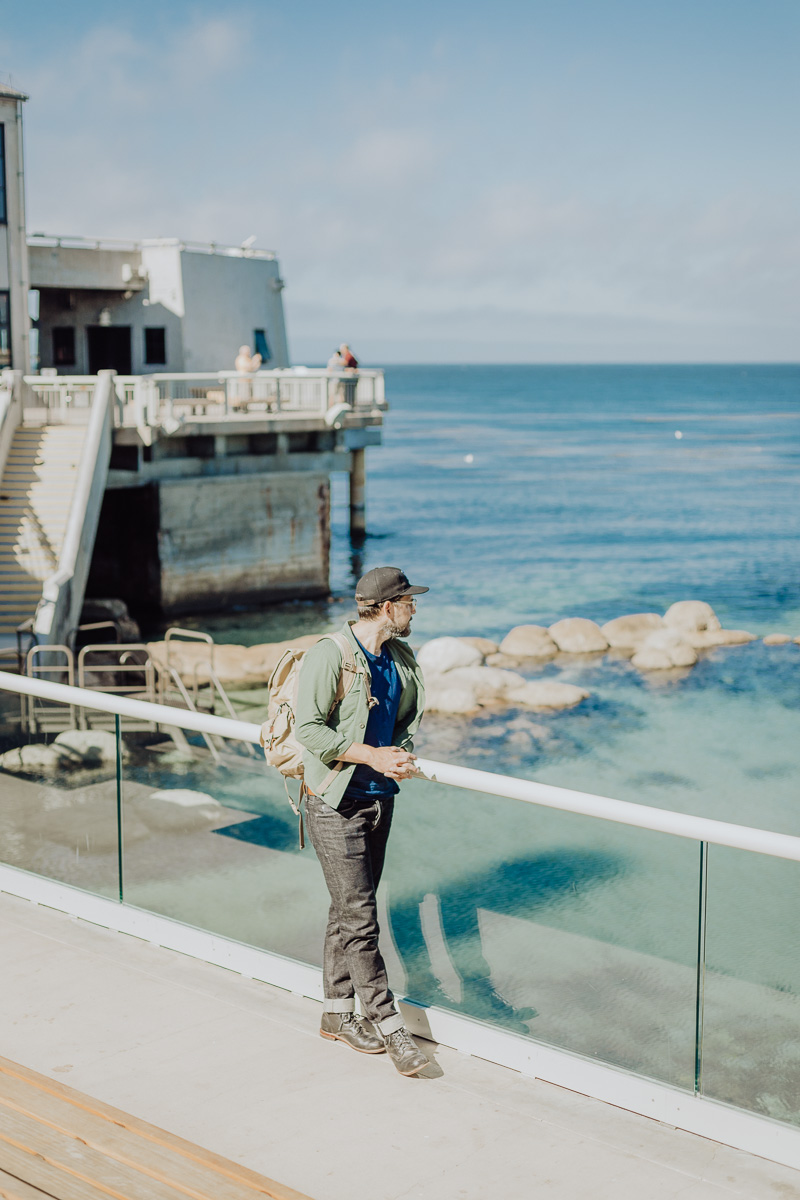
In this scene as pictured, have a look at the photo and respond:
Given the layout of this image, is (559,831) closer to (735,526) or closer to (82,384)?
(82,384)

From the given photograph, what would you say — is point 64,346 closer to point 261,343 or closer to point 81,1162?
point 261,343

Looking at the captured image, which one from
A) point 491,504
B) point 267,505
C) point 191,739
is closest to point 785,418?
point 491,504

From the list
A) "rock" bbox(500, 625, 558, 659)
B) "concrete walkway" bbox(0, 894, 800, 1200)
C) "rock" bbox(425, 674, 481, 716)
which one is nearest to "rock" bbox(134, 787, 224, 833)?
"concrete walkway" bbox(0, 894, 800, 1200)

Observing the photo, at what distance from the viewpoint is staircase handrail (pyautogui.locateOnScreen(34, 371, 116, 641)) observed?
69.3ft

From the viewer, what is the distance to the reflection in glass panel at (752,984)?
154 inches

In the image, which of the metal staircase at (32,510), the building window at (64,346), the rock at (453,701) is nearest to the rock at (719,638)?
the rock at (453,701)

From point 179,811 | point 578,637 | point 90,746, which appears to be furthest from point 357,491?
point 179,811

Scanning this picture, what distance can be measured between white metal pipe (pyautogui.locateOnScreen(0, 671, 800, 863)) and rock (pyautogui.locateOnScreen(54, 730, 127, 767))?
156mm

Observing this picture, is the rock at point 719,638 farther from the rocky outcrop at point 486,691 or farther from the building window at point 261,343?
the building window at point 261,343

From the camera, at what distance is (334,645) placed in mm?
4203

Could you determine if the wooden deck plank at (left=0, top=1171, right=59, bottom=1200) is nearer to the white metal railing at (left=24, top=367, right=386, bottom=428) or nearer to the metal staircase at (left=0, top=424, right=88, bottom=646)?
the metal staircase at (left=0, top=424, right=88, bottom=646)

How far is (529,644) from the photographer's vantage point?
101 ft

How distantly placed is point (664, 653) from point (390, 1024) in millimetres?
26349

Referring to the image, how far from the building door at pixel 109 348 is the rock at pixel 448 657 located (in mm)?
17509
